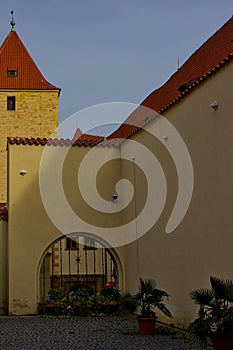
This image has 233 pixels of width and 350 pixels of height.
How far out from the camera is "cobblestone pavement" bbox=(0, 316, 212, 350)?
29.1ft

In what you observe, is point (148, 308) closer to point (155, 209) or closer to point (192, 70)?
point (155, 209)

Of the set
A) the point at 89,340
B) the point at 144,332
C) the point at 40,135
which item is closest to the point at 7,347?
the point at 89,340

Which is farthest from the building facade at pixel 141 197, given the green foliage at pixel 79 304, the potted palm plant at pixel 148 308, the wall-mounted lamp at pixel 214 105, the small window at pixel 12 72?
the small window at pixel 12 72

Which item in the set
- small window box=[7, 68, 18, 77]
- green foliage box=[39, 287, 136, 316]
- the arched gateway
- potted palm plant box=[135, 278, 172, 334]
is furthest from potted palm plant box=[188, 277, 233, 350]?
small window box=[7, 68, 18, 77]

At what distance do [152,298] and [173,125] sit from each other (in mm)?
3476

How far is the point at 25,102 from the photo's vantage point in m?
29.3

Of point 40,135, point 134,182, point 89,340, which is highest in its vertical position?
point 40,135

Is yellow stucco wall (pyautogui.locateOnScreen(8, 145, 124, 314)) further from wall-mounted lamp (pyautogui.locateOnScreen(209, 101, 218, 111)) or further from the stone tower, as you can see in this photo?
the stone tower

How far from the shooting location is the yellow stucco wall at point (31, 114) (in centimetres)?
2900

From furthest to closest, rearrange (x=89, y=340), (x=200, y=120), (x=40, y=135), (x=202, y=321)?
(x=40, y=135), (x=200, y=120), (x=89, y=340), (x=202, y=321)

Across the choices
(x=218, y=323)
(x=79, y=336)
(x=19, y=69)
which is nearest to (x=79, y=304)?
(x=79, y=336)

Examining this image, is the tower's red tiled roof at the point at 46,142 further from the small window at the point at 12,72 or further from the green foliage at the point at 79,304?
the small window at the point at 12,72

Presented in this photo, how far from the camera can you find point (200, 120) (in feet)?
33.6

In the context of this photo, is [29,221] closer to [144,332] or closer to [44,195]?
[44,195]
